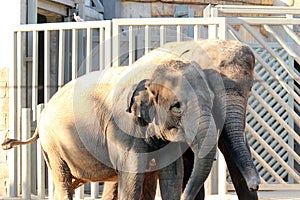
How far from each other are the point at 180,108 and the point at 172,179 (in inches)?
23.1

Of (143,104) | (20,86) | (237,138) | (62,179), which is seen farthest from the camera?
(20,86)

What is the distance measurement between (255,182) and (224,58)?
91cm

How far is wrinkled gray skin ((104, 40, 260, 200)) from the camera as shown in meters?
5.62

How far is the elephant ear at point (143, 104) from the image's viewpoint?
5.15 metres


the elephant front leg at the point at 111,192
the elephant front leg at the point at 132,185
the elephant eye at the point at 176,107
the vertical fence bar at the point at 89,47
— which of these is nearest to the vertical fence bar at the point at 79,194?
the vertical fence bar at the point at 89,47

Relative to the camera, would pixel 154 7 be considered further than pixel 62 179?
Yes

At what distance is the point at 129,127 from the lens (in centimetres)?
526

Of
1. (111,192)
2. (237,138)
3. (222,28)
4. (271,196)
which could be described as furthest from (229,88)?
(271,196)

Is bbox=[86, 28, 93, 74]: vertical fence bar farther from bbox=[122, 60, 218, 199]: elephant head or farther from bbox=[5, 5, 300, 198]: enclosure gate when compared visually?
bbox=[122, 60, 218, 199]: elephant head

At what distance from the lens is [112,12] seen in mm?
12945

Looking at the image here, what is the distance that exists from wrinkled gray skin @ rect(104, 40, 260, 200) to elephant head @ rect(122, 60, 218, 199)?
0.39 meters

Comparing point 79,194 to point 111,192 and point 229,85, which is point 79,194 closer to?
point 111,192

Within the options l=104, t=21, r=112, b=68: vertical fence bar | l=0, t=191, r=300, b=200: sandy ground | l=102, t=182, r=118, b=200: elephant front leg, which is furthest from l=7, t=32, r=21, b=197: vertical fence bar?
l=102, t=182, r=118, b=200: elephant front leg

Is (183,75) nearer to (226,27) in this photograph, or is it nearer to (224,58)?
(224,58)
